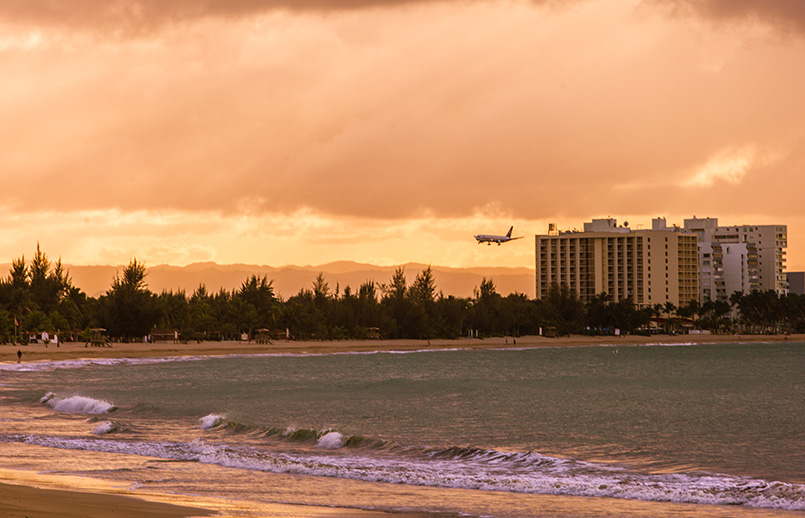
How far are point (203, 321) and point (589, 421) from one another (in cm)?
9927

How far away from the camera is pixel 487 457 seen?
78.9ft

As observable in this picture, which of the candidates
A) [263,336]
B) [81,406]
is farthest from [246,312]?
[81,406]

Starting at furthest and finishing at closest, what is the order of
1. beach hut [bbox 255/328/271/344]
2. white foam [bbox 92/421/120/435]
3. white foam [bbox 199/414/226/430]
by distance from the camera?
beach hut [bbox 255/328/271/344], white foam [bbox 199/414/226/430], white foam [bbox 92/421/120/435]

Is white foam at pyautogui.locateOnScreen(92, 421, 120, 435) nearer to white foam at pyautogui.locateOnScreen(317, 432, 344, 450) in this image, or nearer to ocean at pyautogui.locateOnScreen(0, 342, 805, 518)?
ocean at pyautogui.locateOnScreen(0, 342, 805, 518)

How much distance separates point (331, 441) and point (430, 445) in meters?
2.96

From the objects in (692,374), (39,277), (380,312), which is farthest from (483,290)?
(692,374)

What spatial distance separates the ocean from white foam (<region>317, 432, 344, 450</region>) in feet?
0.22

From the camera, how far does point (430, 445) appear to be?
26828mm

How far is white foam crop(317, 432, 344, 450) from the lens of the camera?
26.2 metres

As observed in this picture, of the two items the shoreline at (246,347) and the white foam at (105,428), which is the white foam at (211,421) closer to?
the white foam at (105,428)

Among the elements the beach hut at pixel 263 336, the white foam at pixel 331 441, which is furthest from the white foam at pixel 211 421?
the beach hut at pixel 263 336

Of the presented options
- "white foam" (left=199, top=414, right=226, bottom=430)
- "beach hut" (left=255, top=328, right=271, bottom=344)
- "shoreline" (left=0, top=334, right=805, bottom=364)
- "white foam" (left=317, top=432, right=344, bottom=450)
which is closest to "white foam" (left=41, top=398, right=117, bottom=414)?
"white foam" (left=199, top=414, right=226, bottom=430)

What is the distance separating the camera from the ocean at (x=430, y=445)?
1795 cm

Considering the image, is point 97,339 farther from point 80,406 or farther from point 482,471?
point 482,471
